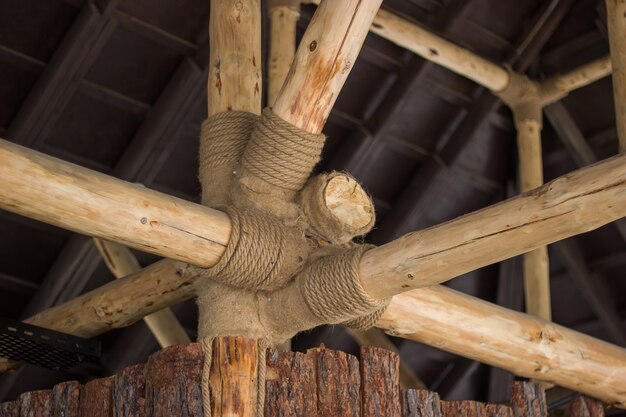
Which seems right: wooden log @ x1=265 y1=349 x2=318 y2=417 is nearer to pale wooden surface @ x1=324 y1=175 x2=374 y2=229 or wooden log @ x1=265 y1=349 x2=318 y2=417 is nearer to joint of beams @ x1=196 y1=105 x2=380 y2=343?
joint of beams @ x1=196 y1=105 x2=380 y2=343

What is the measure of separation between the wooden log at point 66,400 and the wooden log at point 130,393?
20 cm

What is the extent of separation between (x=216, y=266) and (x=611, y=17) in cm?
191

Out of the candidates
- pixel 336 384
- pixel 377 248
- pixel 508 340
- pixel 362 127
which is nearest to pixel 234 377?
pixel 336 384

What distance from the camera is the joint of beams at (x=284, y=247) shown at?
3188mm

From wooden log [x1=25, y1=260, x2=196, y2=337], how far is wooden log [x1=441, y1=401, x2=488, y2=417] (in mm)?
980

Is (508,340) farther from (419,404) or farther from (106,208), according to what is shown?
(106,208)

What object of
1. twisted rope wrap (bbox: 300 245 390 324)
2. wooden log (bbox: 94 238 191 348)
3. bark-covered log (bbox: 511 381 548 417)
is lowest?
twisted rope wrap (bbox: 300 245 390 324)

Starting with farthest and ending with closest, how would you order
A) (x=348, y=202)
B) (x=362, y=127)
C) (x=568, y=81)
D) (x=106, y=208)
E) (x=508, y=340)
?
(x=362, y=127) → (x=568, y=81) → (x=508, y=340) → (x=348, y=202) → (x=106, y=208)

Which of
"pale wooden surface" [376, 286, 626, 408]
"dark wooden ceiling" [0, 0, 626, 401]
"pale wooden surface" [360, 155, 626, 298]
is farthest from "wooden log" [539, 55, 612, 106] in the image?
"pale wooden surface" [360, 155, 626, 298]

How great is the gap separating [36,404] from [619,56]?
95.5 inches

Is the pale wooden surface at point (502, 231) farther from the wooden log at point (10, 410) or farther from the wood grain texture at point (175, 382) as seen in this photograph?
the wooden log at point (10, 410)

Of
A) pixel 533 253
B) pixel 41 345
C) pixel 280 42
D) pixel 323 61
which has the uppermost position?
pixel 280 42

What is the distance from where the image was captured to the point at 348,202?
3.37 m

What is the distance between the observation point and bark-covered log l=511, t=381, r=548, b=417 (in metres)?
3.88
